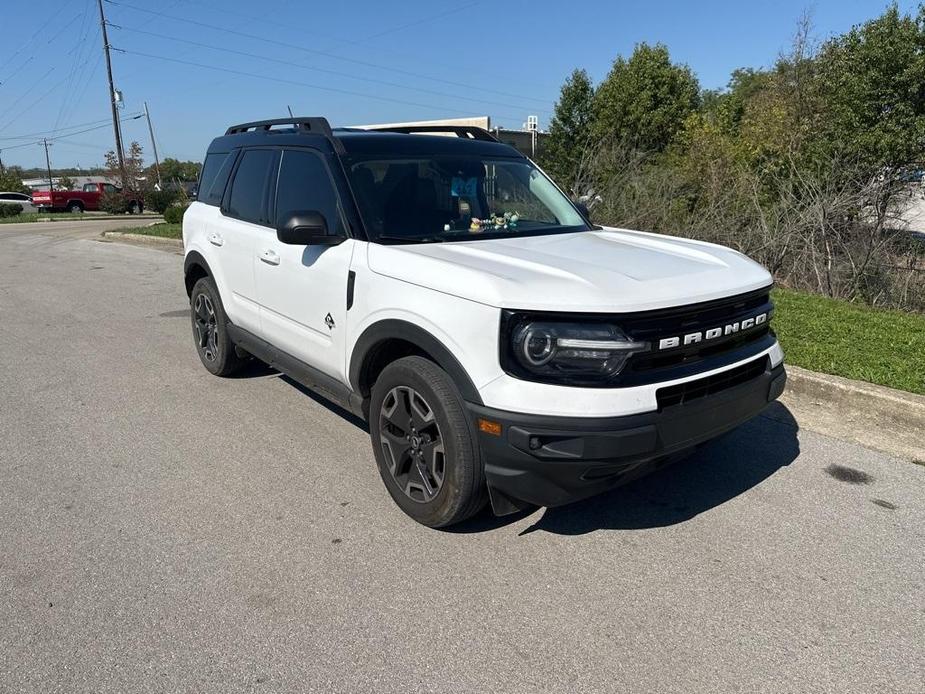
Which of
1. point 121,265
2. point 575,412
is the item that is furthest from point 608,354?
point 121,265

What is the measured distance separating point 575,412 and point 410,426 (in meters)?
0.94

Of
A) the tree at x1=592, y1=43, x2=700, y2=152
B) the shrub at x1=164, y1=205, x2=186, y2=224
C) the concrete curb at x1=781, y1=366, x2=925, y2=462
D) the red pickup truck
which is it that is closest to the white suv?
the concrete curb at x1=781, y1=366, x2=925, y2=462

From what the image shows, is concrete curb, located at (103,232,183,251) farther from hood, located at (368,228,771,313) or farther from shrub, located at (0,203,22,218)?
shrub, located at (0,203,22,218)

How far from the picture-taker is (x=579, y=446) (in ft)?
9.01

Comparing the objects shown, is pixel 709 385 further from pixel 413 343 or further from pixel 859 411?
pixel 859 411

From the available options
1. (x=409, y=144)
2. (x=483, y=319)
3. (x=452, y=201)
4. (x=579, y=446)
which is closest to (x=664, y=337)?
(x=579, y=446)

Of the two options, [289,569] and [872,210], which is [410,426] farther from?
[872,210]

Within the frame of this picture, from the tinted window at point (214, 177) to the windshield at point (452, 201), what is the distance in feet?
6.54

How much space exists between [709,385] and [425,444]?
1.33 meters

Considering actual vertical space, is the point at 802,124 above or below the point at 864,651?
above

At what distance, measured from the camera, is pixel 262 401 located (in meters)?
5.32

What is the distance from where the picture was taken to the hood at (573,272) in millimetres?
2818

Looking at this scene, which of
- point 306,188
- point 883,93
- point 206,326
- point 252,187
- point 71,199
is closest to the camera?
point 306,188

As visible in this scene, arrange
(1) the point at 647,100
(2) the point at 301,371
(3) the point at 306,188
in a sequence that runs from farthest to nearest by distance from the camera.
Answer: (1) the point at 647,100, (2) the point at 301,371, (3) the point at 306,188
